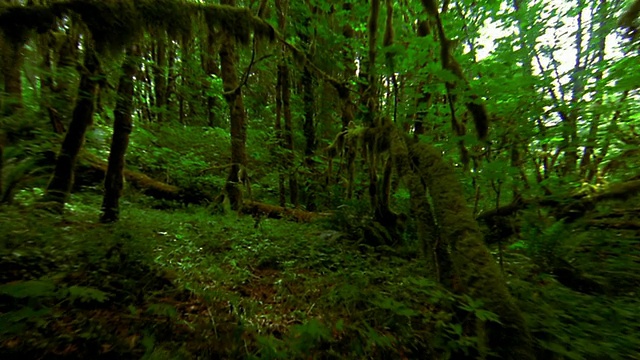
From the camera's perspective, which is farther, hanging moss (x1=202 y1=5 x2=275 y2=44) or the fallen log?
the fallen log

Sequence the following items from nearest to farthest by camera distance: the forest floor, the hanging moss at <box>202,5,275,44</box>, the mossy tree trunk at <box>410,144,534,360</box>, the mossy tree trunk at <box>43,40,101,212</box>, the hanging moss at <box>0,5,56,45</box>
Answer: the forest floor < the mossy tree trunk at <box>410,144,534,360</box> < the hanging moss at <box>0,5,56,45</box> < the hanging moss at <box>202,5,275,44</box> < the mossy tree trunk at <box>43,40,101,212</box>

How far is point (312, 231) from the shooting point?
702 centimetres

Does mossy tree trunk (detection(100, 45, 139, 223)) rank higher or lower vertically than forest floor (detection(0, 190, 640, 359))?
higher

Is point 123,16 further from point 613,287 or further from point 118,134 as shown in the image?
point 613,287

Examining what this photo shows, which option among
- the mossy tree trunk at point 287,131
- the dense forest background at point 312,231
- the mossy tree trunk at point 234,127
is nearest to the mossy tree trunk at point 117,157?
the dense forest background at point 312,231

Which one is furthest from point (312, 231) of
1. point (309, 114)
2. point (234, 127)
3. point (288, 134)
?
point (309, 114)

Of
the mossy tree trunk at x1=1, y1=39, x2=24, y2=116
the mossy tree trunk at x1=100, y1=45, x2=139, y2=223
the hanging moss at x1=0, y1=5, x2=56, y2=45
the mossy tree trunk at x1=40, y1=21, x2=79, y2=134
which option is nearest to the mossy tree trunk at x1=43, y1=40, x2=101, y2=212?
the mossy tree trunk at x1=40, y1=21, x2=79, y2=134

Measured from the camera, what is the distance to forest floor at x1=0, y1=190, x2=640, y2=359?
231 centimetres

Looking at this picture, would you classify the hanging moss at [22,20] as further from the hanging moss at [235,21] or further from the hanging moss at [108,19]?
the hanging moss at [235,21]

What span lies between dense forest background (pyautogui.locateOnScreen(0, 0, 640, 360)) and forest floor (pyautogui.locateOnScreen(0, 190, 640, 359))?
0.9 inches

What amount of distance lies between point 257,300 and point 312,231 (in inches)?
134

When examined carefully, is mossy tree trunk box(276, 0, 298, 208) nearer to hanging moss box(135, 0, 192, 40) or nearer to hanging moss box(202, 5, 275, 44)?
hanging moss box(202, 5, 275, 44)

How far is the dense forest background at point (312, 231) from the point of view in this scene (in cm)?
253

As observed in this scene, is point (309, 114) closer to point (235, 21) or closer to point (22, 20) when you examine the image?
point (235, 21)
